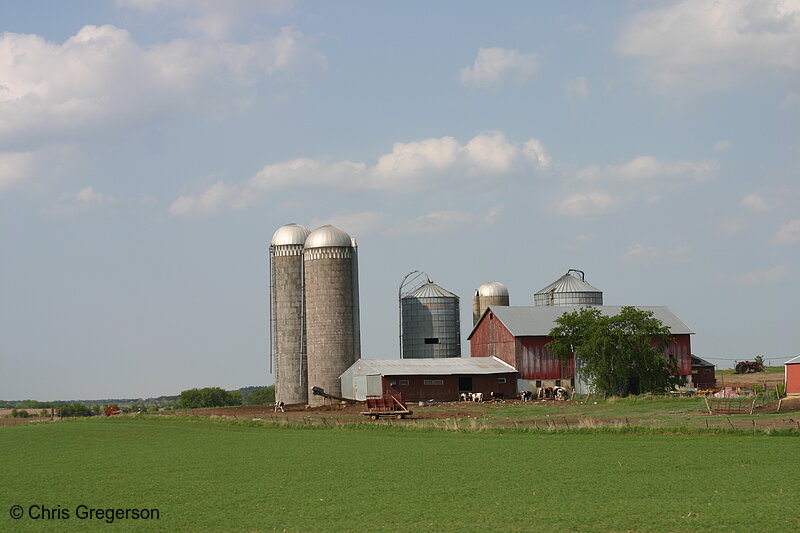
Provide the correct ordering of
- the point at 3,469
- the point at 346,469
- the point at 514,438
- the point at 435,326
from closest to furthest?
1. the point at 346,469
2. the point at 3,469
3. the point at 514,438
4. the point at 435,326

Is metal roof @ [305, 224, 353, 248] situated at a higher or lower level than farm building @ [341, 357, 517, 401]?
higher

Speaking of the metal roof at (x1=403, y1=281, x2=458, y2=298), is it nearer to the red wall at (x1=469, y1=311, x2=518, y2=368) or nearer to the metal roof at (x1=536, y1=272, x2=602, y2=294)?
the red wall at (x1=469, y1=311, x2=518, y2=368)

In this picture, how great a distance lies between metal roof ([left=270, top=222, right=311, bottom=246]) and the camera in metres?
75.9

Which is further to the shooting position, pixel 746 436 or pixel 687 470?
pixel 746 436

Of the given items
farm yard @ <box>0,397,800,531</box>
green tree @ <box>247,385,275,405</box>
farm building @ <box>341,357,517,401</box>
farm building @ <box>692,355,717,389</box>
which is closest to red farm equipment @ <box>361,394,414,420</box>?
farm yard @ <box>0,397,800,531</box>

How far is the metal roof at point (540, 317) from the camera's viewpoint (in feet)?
241

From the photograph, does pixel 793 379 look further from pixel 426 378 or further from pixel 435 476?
pixel 435 476


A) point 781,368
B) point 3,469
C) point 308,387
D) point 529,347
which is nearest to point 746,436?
point 3,469

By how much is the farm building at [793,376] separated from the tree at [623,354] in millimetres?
8049

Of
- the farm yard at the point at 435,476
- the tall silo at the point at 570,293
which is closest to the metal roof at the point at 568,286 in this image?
the tall silo at the point at 570,293

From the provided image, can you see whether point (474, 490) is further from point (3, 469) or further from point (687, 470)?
point (3, 469)

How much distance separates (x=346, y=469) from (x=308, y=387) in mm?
47055

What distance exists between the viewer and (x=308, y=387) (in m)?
74.4

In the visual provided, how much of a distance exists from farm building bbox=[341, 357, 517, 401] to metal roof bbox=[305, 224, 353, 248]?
9.36 m
